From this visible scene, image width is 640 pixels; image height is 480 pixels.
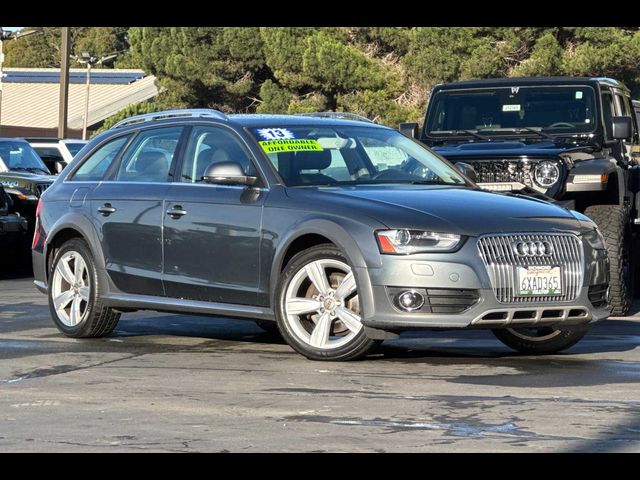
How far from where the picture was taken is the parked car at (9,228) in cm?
1725

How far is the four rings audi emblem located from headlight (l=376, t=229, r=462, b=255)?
398 mm

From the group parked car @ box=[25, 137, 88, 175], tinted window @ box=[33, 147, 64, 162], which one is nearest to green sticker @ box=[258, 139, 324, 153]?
parked car @ box=[25, 137, 88, 175]

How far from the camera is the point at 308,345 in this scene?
9.11m

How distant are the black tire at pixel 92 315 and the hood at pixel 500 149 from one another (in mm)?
3509

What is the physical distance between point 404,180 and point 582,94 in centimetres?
454

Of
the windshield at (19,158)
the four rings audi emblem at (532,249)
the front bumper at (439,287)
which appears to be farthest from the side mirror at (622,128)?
the windshield at (19,158)

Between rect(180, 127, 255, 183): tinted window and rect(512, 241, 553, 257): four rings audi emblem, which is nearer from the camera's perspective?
rect(512, 241, 553, 257): four rings audi emblem

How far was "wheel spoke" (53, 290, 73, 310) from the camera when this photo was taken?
35.6ft

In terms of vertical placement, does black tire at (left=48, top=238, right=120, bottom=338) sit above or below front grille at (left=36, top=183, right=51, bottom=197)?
above

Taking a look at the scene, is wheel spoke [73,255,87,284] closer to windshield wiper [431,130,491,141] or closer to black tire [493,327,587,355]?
black tire [493,327,587,355]

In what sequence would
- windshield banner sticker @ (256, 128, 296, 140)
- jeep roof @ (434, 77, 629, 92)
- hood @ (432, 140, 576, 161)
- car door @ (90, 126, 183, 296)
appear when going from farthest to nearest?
jeep roof @ (434, 77, 629, 92) < hood @ (432, 140, 576, 161) < car door @ (90, 126, 183, 296) < windshield banner sticker @ (256, 128, 296, 140)
